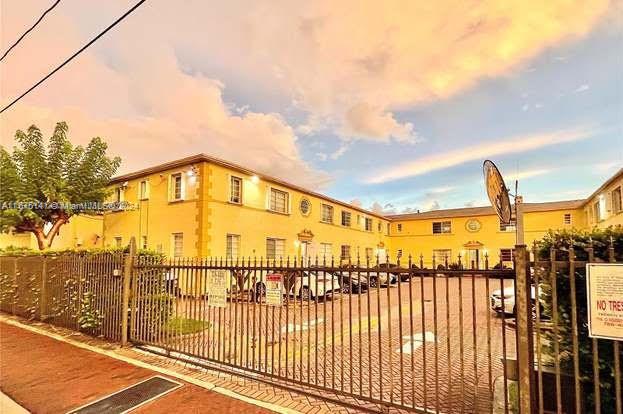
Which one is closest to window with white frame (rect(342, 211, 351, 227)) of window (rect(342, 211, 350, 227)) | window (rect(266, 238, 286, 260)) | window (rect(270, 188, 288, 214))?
window (rect(342, 211, 350, 227))

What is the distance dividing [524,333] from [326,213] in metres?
23.5

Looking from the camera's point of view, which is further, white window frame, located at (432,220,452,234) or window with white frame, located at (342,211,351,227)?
white window frame, located at (432,220,452,234)

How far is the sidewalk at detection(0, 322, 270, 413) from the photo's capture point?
421cm

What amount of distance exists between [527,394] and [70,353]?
7798mm

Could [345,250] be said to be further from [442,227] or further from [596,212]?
[596,212]

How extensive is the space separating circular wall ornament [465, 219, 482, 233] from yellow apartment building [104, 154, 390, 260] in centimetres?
2076

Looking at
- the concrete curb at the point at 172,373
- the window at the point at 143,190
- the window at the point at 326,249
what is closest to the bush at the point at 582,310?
the concrete curb at the point at 172,373

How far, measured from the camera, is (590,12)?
18.9 feet

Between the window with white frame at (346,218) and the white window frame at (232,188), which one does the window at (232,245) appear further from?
the window with white frame at (346,218)

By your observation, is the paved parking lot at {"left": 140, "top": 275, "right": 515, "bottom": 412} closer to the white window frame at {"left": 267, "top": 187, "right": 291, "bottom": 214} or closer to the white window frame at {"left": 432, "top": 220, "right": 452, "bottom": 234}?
the white window frame at {"left": 267, "top": 187, "right": 291, "bottom": 214}

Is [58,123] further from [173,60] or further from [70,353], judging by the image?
[70,353]

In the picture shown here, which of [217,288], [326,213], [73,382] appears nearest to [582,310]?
[217,288]

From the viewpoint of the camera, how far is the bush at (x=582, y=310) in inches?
110

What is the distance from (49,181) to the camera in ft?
56.1
